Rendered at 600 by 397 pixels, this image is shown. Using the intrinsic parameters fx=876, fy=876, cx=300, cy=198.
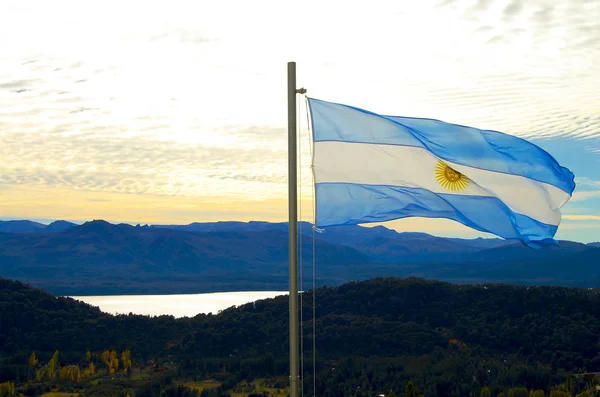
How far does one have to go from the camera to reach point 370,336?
399ft

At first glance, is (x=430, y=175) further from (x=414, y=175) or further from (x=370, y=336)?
(x=370, y=336)

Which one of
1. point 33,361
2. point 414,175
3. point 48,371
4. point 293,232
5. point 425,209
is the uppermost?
point 414,175

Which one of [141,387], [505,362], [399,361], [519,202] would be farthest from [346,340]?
[519,202]

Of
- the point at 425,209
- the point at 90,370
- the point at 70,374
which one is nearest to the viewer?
the point at 425,209

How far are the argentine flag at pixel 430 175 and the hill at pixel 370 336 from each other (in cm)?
8414

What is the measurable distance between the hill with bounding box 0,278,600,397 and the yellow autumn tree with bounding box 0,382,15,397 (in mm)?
10140

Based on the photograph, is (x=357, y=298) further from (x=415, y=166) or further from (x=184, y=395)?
(x=415, y=166)

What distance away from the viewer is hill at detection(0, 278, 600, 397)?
103500 mm

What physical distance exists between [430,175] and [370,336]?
363 feet

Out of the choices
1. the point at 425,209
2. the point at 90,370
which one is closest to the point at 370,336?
the point at 90,370

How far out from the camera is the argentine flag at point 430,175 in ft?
41.1

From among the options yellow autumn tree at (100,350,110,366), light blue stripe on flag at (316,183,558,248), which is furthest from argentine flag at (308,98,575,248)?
yellow autumn tree at (100,350,110,366)

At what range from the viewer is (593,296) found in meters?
133

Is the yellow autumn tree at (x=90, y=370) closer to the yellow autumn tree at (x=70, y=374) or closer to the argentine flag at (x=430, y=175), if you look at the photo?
the yellow autumn tree at (x=70, y=374)
